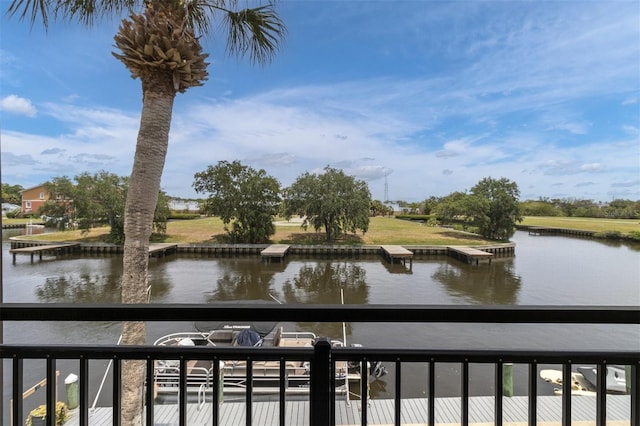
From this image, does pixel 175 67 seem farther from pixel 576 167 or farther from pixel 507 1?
pixel 576 167

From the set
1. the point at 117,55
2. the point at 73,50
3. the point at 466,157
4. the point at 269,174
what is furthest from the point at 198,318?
the point at 269,174

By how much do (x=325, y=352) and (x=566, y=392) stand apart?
0.69 m

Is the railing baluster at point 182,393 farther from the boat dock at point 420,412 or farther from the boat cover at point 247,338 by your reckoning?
the boat cover at point 247,338

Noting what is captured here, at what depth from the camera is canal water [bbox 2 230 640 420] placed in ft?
17.7

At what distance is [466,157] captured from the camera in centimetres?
546

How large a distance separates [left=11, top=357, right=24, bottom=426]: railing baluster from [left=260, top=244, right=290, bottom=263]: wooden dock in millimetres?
8233

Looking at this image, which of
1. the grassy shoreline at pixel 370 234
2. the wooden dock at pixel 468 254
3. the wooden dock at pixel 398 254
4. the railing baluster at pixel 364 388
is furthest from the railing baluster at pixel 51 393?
the wooden dock at pixel 398 254

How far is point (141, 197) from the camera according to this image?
8.93 feet

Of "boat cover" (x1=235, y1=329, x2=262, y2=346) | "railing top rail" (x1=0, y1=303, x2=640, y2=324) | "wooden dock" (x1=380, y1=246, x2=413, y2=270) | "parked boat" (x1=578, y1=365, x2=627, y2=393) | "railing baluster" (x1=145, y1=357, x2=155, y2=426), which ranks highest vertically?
"railing top rail" (x1=0, y1=303, x2=640, y2=324)

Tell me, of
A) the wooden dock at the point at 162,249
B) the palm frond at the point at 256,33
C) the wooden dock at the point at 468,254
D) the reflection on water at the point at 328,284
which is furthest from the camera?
the reflection on water at the point at 328,284

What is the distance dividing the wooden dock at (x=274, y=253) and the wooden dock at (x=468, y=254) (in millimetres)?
4671

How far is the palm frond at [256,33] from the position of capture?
9.29 ft

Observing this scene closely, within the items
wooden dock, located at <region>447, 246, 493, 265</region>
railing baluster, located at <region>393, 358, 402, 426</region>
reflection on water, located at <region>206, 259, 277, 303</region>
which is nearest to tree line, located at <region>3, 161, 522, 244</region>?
reflection on water, located at <region>206, 259, 277, 303</region>

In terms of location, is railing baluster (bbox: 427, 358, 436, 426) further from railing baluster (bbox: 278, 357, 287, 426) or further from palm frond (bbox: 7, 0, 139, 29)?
palm frond (bbox: 7, 0, 139, 29)
